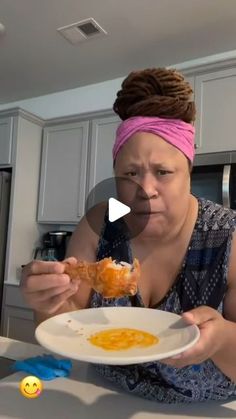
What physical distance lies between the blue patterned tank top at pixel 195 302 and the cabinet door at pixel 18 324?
1.93 m

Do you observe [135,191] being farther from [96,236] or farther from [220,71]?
[220,71]

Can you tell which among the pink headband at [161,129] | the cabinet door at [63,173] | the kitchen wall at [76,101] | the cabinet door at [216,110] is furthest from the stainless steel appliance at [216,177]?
the pink headband at [161,129]

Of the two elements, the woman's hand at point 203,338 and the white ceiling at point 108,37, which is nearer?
the woman's hand at point 203,338

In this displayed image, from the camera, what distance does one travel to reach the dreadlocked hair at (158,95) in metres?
0.67

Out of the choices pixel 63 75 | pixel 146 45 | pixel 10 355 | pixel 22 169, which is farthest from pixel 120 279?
pixel 63 75

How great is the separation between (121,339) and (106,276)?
0.10 metres

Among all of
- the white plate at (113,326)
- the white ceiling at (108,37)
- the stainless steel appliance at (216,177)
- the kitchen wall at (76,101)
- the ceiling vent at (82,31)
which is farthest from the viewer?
the kitchen wall at (76,101)

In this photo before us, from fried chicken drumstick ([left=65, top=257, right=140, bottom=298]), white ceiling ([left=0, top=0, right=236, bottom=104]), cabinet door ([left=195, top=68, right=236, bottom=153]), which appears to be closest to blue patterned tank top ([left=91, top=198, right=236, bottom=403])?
fried chicken drumstick ([left=65, top=257, right=140, bottom=298])

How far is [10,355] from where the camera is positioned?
97 centimetres

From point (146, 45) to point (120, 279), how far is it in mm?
2158

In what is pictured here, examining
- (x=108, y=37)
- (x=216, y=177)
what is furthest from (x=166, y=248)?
(x=108, y=37)

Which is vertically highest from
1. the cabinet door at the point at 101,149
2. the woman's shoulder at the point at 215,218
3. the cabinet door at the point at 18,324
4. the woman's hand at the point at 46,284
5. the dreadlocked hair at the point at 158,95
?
the cabinet door at the point at 101,149

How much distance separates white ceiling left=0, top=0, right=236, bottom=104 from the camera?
2.08m

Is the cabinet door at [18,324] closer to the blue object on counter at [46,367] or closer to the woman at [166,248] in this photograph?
the blue object on counter at [46,367]
